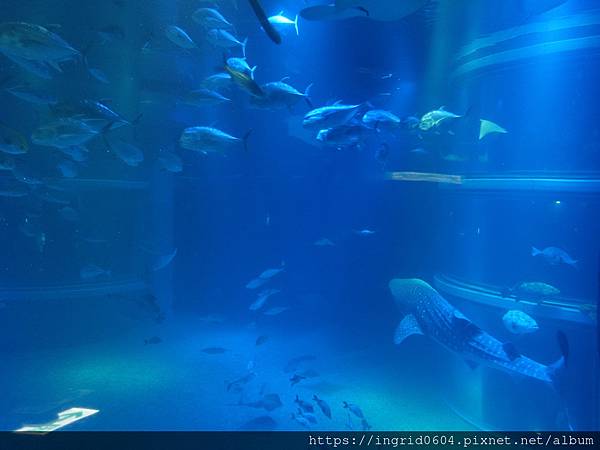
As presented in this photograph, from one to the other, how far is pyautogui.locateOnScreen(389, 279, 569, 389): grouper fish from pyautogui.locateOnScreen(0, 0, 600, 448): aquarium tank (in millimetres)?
31

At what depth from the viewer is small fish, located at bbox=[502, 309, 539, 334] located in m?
5.27

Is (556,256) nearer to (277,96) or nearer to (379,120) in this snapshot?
(379,120)

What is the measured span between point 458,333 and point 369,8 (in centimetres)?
437

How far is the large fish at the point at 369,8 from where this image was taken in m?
5.02

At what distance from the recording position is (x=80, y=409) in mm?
5824

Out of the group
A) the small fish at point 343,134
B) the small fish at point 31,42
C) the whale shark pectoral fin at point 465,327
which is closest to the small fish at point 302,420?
the whale shark pectoral fin at point 465,327

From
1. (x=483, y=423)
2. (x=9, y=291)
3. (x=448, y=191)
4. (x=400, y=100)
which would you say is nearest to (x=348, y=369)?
(x=483, y=423)

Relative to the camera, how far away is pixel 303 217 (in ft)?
45.5

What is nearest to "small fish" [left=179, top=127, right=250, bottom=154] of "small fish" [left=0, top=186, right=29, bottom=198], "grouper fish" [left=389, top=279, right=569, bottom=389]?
"grouper fish" [left=389, top=279, right=569, bottom=389]

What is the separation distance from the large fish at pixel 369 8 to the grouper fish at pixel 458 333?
11.9ft

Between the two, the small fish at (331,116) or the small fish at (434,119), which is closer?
the small fish at (331,116)

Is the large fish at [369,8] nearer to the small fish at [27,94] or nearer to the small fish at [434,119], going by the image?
the small fish at [434,119]

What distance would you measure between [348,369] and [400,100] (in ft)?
25.3

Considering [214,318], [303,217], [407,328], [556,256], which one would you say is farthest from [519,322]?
[303,217]
